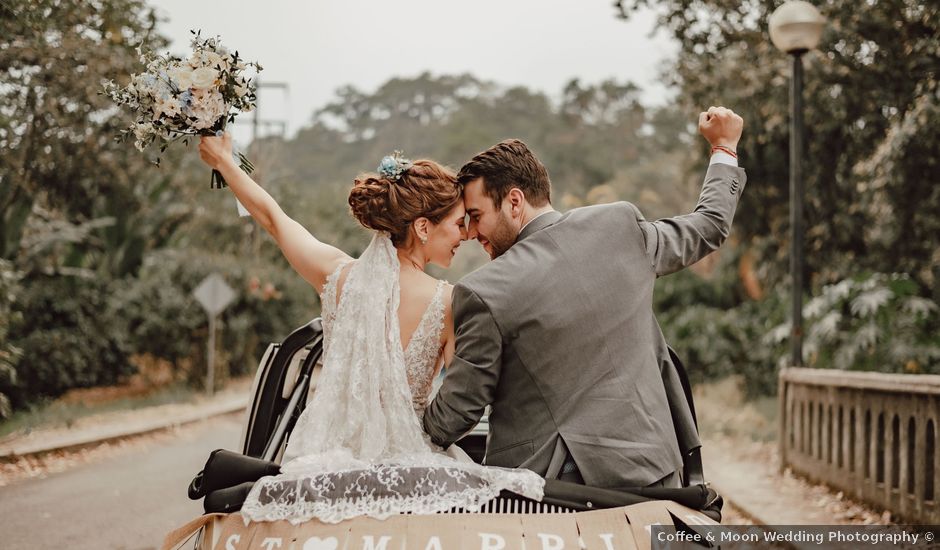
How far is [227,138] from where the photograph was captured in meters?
3.57

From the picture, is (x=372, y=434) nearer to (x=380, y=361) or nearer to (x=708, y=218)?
(x=380, y=361)

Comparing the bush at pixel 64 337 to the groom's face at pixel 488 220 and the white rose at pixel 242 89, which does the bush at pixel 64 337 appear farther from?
the groom's face at pixel 488 220

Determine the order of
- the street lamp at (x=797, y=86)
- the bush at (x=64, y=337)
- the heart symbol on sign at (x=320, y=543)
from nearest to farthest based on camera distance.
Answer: the heart symbol on sign at (x=320, y=543) → the street lamp at (x=797, y=86) → the bush at (x=64, y=337)

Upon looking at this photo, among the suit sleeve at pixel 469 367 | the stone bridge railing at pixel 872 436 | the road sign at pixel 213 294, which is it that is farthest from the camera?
the road sign at pixel 213 294

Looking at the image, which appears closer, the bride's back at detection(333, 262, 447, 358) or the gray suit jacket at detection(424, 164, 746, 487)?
the gray suit jacket at detection(424, 164, 746, 487)

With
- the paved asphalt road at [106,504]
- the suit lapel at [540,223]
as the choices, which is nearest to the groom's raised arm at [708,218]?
the suit lapel at [540,223]

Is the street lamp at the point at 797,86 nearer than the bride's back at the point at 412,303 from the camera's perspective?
No

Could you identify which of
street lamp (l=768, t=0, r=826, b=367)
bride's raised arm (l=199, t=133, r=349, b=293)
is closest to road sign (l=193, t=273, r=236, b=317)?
street lamp (l=768, t=0, r=826, b=367)

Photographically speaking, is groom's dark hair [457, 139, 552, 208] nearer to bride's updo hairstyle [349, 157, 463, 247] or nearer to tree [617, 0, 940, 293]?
bride's updo hairstyle [349, 157, 463, 247]

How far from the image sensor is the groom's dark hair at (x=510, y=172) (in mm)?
3311

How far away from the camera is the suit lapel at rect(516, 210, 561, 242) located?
128 inches

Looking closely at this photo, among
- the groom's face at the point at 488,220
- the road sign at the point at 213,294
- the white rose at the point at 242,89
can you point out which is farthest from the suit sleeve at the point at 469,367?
the road sign at the point at 213,294

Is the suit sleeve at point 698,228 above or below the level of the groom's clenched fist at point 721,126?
below

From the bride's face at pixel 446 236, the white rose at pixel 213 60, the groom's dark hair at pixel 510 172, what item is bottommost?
the bride's face at pixel 446 236
